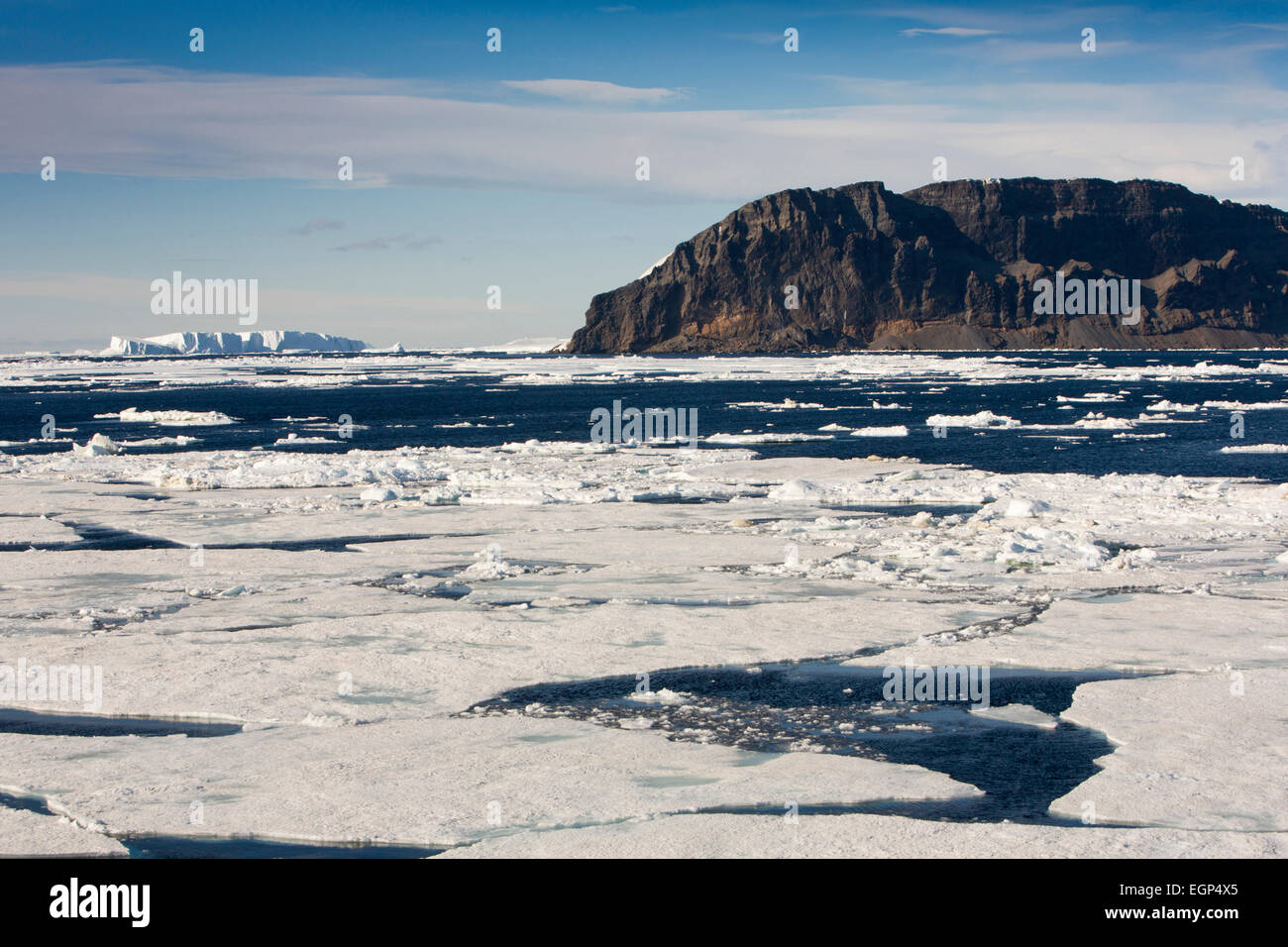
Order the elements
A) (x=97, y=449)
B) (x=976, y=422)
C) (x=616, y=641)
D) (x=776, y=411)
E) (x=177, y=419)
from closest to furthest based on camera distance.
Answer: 1. (x=616, y=641)
2. (x=97, y=449)
3. (x=976, y=422)
4. (x=177, y=419)
5. (x=776, y=411)

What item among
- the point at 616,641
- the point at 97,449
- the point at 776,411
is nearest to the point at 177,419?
the point at 97,449

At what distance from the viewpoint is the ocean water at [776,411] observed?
4097 cm

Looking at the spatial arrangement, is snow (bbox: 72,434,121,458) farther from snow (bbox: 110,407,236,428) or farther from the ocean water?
snow (bbox: 110,407,236,428)

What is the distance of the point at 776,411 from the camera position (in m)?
64.1

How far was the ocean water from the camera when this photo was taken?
40969 millimetres

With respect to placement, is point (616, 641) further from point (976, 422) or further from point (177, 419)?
point (177, 419)

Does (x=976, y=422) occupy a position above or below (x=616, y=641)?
above

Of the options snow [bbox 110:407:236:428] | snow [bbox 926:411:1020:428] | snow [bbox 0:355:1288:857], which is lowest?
snow [bbox 0:355:1288:857]


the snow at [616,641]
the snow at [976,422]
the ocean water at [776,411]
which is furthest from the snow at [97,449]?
the snow at [976,422]

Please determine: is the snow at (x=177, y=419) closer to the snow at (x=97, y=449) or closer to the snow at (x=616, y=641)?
the snow at (x=97, y=449)

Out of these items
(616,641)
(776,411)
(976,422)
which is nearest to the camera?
(616,641)

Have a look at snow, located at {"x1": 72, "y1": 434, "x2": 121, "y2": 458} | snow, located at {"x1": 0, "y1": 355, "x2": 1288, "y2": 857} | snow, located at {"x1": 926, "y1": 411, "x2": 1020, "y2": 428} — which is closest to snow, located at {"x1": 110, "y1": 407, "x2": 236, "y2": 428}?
snow, located at {"x1": 72, "y1": 434, "x2": 121, "y2": 458}
